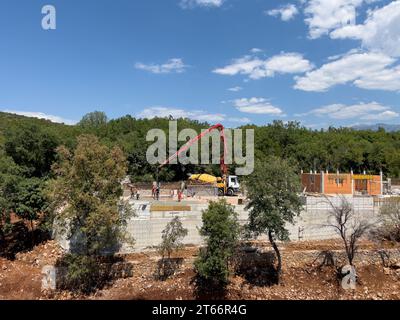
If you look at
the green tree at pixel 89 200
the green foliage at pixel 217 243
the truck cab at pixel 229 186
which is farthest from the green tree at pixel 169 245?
the truck cab at pixel 229 186

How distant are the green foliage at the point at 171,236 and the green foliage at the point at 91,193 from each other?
2.60 metres

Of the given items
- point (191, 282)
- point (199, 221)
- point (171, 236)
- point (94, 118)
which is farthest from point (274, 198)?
point (94, 118)

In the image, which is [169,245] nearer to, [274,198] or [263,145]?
[274,198]

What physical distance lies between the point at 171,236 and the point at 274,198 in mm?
6482

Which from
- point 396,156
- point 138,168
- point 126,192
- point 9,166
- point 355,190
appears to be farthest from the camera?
point 396,156

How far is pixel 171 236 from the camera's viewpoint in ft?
67.4

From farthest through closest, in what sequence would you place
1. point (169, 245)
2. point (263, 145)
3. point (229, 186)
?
1. point (263, 145)
2. point (229, 186)
3. point (169, 245)

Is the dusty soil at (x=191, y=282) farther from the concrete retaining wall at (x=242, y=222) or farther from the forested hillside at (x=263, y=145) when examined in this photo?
the forested hillside at (x=263, y=145)

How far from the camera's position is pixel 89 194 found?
1947cm

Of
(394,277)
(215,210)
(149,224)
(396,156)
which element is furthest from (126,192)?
(396,156)

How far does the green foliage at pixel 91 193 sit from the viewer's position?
18.9 m

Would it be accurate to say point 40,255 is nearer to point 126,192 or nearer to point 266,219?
point 126,192

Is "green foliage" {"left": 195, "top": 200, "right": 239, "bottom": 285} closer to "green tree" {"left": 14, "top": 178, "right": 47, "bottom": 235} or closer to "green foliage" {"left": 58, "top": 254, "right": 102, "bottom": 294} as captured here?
"green foliage" {"left": 58, "top": 254, "right": 102, "bottom": 294}

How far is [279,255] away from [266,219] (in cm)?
257
